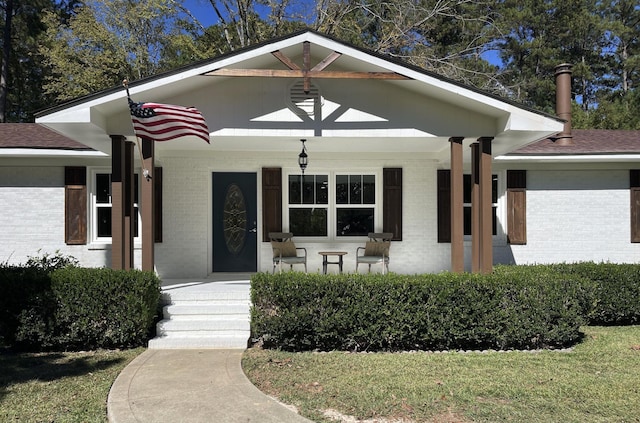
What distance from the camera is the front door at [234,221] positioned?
9.73 m

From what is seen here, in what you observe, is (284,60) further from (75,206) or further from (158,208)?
(75,206)

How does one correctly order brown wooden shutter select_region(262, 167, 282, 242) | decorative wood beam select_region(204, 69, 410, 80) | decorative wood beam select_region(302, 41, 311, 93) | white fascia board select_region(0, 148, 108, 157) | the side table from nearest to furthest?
decorative wood beam select_region(204, 69, 410, 80), decorative wood beam select_region(302, 41, 311, 93), white fascia board select_region(0, 148, 108, 157), the side table, brown wooden shutter select_region(262, 167, 282, 242)

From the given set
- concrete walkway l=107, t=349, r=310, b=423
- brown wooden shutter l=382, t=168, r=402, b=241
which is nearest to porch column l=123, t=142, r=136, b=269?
concrete walkway l=107, t=349, r=310, b=423

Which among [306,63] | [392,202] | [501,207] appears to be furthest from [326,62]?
[501,207]

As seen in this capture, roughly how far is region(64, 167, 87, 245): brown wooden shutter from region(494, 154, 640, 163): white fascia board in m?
8.89

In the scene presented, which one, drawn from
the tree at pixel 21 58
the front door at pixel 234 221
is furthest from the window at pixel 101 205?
the tree at pixel 21 58

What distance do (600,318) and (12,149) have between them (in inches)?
448

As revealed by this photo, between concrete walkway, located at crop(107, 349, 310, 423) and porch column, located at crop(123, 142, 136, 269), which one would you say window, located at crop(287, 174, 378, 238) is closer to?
porch column, located at crop(123, 142, 136, 269)

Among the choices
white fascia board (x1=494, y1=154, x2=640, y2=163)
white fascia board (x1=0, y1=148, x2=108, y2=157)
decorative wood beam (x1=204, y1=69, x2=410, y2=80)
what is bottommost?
white fascia board (x1=494, y1=154, x2=640, y2=163)

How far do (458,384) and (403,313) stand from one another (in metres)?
1.42

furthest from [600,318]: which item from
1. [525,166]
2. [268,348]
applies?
[268,348]

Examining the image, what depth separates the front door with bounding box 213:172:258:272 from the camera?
9.73 meters

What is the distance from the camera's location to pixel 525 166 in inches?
397

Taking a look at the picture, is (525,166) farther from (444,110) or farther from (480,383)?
(480,383)
